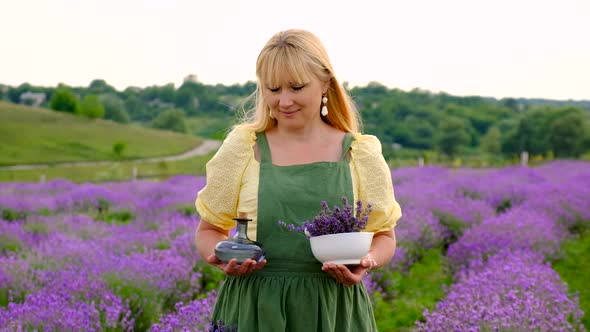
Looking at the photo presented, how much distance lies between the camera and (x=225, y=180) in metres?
2.35

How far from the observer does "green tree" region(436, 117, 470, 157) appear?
217 feet

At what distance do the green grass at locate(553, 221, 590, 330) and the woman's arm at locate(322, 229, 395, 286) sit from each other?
3.37m

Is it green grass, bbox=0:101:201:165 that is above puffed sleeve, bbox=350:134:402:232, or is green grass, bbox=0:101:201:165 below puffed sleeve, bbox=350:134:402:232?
below

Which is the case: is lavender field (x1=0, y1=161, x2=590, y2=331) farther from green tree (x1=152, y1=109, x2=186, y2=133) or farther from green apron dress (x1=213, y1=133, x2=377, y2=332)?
green tree (x1=152, y1=109, x2=186, y2=133)

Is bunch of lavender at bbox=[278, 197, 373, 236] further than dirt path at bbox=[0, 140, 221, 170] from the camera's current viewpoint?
No

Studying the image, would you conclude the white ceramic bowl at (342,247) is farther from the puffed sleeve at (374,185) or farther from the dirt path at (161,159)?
the dirt path at (161,159)

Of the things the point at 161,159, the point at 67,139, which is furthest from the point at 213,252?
the point at 67,139

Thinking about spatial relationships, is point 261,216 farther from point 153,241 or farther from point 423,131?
point 423,131

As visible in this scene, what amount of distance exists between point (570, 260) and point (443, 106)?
7739 centimetres

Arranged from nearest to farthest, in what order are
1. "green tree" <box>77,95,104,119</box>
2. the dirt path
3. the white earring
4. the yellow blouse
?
the yellow blouse
the white earring
the dirt path
"green tree" <box>77,95,104,119</box>

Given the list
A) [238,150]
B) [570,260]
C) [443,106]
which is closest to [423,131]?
[443,106]

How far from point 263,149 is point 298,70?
1.00ft

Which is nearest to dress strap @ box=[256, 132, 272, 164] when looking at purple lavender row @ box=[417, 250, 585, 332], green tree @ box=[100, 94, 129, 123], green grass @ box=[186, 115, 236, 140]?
purple lavender row @ box=[417, 250, 585, 332]

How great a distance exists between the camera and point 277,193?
2279mm
